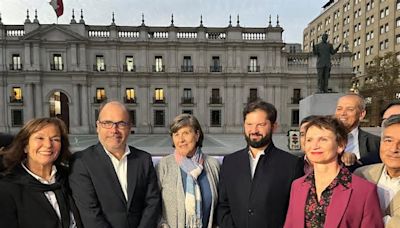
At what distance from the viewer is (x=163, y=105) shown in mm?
31547

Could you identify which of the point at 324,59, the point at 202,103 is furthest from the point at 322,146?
the point at 202,103

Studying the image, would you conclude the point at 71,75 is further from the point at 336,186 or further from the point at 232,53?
the point at 336,186

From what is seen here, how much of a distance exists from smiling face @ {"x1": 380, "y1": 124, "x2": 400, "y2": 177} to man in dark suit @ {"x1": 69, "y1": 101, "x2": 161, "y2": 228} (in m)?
1.99

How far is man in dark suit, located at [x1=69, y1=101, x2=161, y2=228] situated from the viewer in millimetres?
2188

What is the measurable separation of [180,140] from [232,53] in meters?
30.5

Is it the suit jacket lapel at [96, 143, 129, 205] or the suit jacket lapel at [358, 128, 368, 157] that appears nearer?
the suit jacket lapel at [96, 143, 129, 205]

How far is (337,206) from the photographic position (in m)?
1.74

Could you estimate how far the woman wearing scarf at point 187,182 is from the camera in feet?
7.82

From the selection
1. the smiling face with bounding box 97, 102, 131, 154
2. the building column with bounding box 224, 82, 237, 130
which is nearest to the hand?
the smiling face with bounding box 97, 102, 131, 154

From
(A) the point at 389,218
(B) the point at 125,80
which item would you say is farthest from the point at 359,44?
(A) the point at 389,218

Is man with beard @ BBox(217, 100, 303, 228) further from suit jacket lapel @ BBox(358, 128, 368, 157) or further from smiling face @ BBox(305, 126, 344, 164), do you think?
suit jacket lapel @ BBox(358, 128, 368, 157)

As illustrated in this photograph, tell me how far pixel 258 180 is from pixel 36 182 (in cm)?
196

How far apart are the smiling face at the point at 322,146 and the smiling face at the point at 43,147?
2136mm

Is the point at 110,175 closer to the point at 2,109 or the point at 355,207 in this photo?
the point at 355,207
